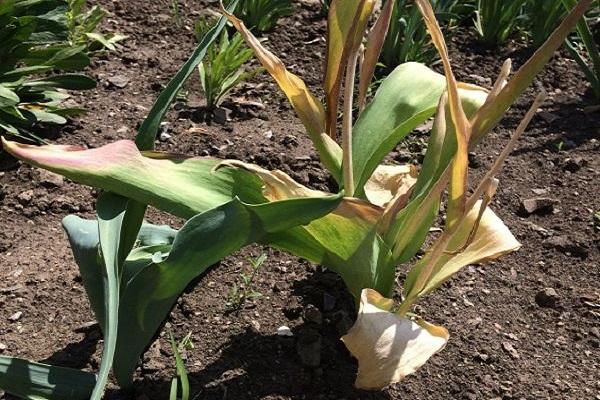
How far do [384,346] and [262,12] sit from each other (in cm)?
173

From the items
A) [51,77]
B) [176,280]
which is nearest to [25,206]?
[51,77]

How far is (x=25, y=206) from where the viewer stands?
2.19 meters

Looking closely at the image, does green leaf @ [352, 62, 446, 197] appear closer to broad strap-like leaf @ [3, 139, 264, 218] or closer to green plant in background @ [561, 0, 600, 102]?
broad strap-like leaf @ [3, 139, 264, 218]

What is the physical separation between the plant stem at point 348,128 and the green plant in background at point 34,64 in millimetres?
936

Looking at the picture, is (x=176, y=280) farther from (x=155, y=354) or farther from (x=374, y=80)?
(x=374, y=80)

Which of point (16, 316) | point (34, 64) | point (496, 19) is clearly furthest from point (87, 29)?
point (496, 19)

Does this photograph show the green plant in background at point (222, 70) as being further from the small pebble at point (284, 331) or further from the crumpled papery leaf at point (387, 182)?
the small pebble at point (284, 331)

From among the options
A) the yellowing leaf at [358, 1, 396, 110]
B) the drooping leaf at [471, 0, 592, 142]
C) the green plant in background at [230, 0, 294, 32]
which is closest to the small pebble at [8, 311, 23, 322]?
the yellowing leaf at [358, 1, 396, 110]

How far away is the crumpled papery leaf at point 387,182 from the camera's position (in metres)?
2.01

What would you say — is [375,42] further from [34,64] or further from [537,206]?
[34,64]

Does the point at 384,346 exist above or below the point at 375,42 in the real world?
below

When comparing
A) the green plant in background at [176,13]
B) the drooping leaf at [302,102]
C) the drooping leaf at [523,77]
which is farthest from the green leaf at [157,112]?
the green plant in background at [176,13]

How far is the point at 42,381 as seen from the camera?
154 centimetres

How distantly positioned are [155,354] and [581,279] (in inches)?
43.4
